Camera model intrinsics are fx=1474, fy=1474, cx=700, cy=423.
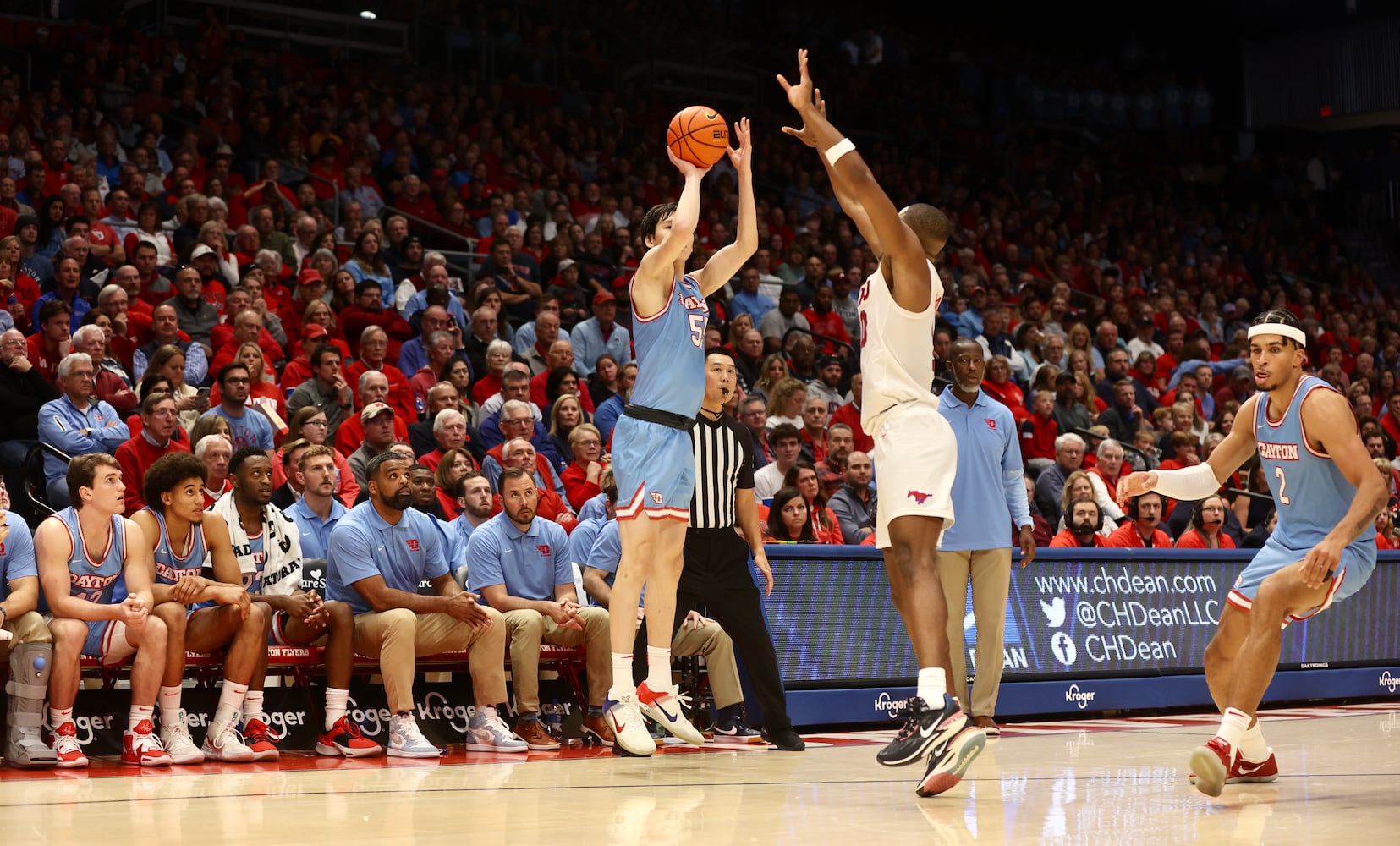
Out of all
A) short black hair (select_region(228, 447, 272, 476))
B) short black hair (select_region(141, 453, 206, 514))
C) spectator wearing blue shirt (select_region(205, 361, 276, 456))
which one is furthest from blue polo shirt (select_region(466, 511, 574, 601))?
spectator wearing blue shirt (select_region(205, 361, 276, 456))

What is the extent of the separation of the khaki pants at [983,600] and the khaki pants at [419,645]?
93.8 inches

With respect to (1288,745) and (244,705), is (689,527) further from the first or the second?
(1288,745)

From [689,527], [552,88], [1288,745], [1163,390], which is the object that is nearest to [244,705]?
[689,527]

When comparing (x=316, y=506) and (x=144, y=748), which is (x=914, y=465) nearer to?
(x=144, y=748)

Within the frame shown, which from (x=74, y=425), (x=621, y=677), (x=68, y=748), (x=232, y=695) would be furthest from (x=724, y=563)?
(x=74, y=425)

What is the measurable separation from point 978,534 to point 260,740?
3.76 metres

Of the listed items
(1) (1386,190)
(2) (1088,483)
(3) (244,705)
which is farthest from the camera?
(1) (1386,190)

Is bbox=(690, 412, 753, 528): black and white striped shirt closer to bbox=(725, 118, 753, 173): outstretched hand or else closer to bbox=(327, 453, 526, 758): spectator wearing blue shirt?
bbox=(327, 453, 526, 758): spectator wearing blue shirt

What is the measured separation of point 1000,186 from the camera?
2162 centimetres

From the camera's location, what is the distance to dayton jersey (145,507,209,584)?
22.6 ft

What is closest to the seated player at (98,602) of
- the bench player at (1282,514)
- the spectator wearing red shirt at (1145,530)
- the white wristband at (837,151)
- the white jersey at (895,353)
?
the white jersey at (895,353)

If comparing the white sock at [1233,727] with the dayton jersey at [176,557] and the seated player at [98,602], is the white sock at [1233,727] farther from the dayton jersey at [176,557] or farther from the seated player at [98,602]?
the dayton jersey at [176,557]

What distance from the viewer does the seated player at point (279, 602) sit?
689cm

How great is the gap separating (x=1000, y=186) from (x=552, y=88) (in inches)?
265
